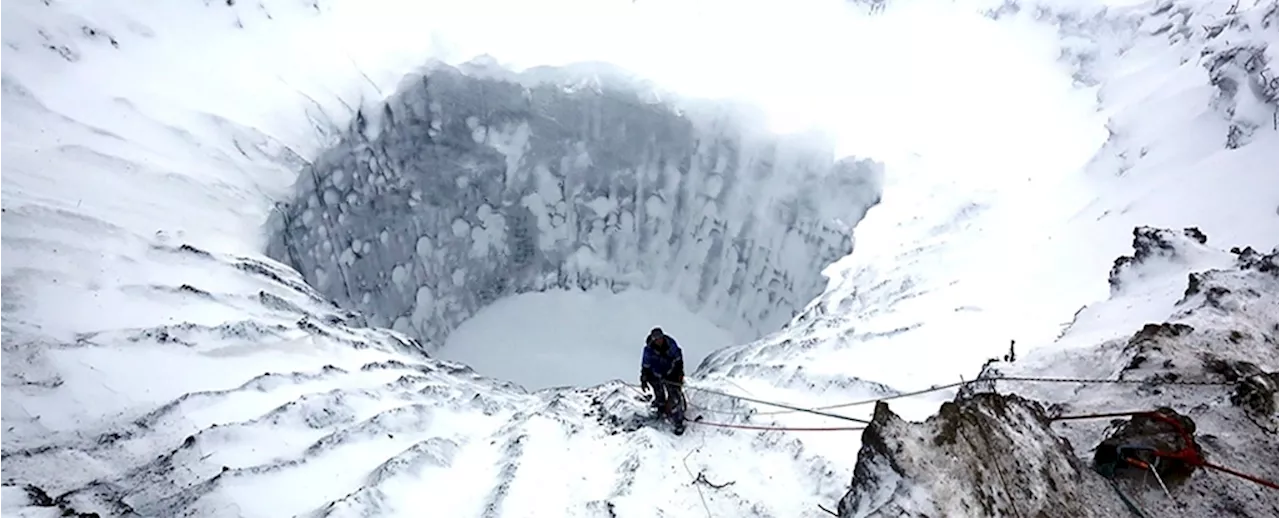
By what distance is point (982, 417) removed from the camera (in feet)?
13.7

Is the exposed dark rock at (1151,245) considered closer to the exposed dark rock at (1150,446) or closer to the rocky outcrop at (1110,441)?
the rocky outcrop at (1110,441)

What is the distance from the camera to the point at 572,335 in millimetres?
13836

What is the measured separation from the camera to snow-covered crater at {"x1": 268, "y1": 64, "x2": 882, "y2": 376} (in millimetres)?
12141

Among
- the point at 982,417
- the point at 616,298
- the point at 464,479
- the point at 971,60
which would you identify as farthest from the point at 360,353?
the point at 971,60

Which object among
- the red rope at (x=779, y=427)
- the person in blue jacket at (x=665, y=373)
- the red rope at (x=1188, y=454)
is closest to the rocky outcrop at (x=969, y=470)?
the red rope at (x=1188, y=454)

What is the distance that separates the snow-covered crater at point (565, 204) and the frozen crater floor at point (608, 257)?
0.17 ft

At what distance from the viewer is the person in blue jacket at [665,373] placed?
697cm

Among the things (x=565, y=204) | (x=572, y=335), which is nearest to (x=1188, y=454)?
(x=572, y=335)

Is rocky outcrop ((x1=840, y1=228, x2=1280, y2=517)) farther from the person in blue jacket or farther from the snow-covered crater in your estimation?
the snow-covered crater

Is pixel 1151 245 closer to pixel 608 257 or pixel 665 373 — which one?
pixel 665 373

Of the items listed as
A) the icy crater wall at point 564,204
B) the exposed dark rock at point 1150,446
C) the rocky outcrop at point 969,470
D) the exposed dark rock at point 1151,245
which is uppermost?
the exposed dark rock at point 1151,245

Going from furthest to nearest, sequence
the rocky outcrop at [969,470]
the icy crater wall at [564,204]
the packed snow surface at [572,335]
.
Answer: the packed snow surface at [572,335] → the icy crater wall at [564,204] → the rocky outcrop at [969,470]

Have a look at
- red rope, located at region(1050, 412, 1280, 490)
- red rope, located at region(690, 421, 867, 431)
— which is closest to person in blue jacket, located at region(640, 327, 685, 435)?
red rope, located at region(690, 421, 867, 431)

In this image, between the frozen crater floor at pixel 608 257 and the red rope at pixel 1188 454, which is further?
the frozen crater floor at pixel 608 257
